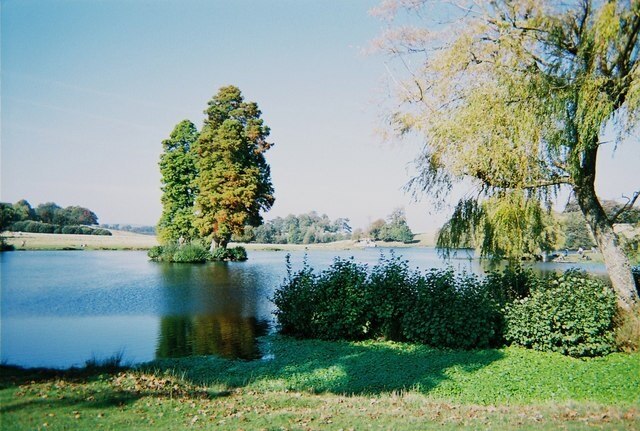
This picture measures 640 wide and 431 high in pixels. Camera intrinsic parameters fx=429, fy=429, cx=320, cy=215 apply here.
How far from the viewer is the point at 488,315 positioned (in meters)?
10.7

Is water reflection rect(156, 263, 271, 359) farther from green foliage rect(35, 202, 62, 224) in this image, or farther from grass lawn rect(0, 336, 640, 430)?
green foliage rect(35, 202, 62, 224)

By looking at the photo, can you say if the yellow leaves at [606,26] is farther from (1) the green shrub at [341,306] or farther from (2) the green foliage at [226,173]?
(2) the green foliage at [226,173]

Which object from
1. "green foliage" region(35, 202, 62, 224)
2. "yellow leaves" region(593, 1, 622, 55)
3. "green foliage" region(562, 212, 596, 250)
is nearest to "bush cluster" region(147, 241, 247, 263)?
"green foliage" region(35, 202, 62, 224)

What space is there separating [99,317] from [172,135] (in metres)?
24.6

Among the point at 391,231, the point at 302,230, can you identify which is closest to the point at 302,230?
the point at 302,230

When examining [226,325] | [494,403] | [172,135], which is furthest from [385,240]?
[494,403]

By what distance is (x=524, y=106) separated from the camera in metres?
10.7

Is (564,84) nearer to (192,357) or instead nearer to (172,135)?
(192,357)

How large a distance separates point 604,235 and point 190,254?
27.5 meters

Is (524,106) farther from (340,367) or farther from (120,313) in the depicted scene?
(120,313)

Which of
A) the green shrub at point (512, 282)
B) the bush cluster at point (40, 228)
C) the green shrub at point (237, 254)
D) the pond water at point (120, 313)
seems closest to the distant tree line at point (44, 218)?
the bush cluster at point (40, 228)

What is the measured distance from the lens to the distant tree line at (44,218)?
1012 centimetres

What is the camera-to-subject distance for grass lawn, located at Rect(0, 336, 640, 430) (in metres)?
5.57

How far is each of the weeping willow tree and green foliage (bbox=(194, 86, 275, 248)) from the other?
21342 millimetres
